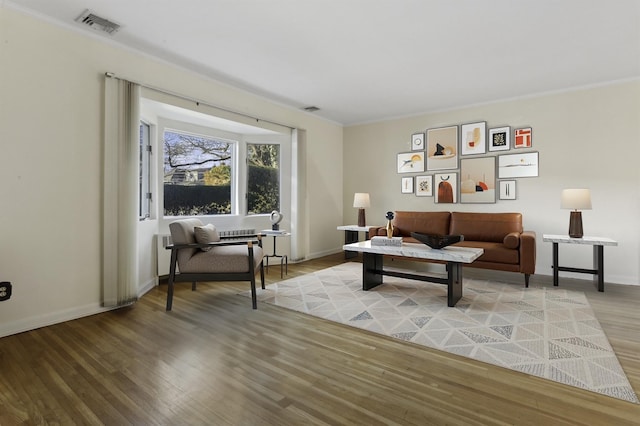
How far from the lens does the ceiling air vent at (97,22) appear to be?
272cm

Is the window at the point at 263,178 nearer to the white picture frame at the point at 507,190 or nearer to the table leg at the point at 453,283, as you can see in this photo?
the table leg at the point at 453,283

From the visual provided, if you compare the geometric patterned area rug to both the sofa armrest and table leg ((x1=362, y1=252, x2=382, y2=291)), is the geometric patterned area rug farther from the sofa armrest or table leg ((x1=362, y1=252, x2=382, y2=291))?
the sofa armrest

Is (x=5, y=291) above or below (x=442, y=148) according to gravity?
below

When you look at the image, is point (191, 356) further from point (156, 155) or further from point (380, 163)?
point (380, 163)

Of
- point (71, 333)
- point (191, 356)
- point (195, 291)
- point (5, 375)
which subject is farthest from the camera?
point (195, 291)

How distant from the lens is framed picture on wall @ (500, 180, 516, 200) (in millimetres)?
4863

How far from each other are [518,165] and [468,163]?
70 cm

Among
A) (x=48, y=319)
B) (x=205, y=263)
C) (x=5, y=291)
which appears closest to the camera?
(x=5, y=291)

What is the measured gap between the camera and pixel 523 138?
4773 mm

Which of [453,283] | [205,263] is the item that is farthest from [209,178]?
[453,283]

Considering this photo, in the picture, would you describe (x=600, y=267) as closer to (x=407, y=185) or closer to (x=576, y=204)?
(x=576, y=204)

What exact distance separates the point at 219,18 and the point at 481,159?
4228mm

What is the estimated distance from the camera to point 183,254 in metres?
3.14

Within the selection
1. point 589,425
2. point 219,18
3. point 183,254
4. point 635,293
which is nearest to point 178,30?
point 219,18
